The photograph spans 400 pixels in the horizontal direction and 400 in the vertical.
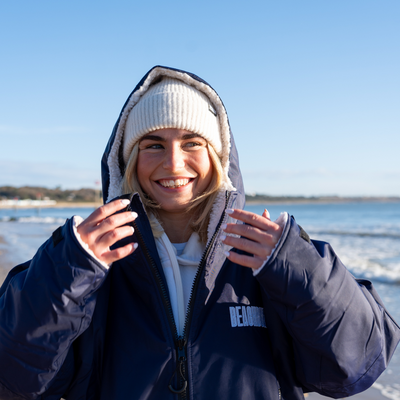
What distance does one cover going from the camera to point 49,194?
123 m

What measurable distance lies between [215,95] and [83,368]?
1619mm

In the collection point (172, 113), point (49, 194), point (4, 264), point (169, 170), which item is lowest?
point (49, 194)

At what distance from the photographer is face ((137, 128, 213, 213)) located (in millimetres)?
1988

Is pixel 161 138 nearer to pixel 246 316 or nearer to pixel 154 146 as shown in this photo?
pixel 154 146

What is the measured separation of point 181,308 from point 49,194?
131 m

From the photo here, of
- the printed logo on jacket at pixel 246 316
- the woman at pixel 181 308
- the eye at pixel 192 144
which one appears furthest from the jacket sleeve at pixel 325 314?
the eye at pixel 192 144

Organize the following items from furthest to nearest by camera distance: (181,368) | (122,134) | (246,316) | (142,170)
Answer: (122,134) → (142,170) → (246,316) → (181,368)

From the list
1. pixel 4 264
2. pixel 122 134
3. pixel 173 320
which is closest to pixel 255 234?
pixel 173 320

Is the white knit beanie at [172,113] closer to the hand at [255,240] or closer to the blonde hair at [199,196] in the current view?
the blonde hair at [199,196]

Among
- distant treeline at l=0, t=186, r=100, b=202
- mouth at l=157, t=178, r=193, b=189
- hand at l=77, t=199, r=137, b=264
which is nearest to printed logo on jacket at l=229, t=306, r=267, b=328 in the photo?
hand at l=77, t=199, r=137, b=264

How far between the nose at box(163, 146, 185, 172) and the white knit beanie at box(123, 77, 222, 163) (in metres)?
0.13

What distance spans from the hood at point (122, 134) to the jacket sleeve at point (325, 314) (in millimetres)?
695

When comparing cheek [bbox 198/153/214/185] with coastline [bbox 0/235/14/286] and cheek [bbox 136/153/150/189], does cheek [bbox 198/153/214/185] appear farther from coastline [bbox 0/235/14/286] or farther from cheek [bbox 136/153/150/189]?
coastline [bbox 0/235/14/286]

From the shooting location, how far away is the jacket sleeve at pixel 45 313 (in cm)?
138
